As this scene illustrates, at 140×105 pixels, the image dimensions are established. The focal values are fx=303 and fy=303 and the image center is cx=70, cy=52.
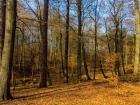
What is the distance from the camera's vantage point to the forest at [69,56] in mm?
13742

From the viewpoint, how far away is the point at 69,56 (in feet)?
152

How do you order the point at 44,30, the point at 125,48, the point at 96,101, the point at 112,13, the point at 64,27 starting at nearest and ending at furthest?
the point at 96,101, the point at 44,30, the point at 64,27, the point at 112,13, the point at 125,48

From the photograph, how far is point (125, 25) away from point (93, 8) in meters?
10.3

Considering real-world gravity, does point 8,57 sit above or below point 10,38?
below

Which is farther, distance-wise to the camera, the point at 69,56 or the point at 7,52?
the point at 69,56

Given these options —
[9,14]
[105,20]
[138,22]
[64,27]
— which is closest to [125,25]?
[105,20]

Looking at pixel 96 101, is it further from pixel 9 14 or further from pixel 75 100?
pixel 9 14

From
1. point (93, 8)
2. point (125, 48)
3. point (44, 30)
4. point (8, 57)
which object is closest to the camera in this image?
point (8, 57)

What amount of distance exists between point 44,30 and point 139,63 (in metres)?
7.54

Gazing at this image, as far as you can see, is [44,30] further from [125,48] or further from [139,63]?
[125,48]

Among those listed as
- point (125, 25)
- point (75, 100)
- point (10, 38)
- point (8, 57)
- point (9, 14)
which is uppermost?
point (125, 25)

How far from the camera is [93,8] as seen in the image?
1607 inches

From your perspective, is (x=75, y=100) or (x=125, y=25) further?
(x=125, y=25)

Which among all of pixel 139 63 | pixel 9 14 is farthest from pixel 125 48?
pixel 9 14
